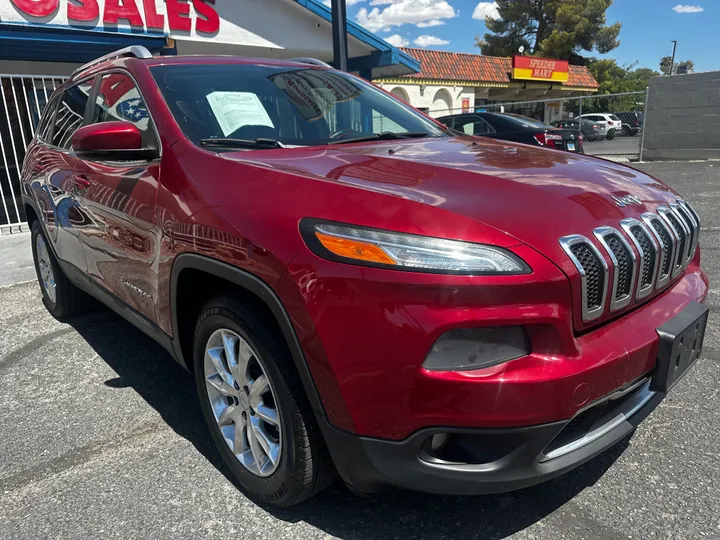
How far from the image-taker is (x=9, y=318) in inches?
183

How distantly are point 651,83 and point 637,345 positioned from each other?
15989 mm

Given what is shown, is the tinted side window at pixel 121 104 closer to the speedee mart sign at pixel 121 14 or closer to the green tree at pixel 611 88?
the speedee mart sign at pixel 121 14

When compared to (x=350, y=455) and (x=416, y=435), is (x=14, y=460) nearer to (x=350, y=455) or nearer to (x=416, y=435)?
(x=350, y=455)

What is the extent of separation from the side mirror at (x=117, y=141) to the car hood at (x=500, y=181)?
0.51 m

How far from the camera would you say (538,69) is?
31.0 m

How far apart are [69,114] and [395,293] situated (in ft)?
10.8

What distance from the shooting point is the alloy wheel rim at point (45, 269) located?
441cm

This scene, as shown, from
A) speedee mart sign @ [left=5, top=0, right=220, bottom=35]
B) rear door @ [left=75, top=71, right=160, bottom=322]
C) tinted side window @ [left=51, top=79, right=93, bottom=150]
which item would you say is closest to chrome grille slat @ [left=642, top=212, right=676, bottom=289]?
rear door @ [left=75, top=71, right=160, bottom=322]

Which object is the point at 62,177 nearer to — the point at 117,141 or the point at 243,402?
the point at 117,141

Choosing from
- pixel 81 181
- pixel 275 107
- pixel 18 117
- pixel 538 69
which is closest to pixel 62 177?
pixel 81 181

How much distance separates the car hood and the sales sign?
2985cm

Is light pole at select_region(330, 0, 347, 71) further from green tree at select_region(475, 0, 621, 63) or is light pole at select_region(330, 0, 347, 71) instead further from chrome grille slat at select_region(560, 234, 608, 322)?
green tree at select_region(475, 0, 621, 63)

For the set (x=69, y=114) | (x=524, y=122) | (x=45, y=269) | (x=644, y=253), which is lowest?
(x=45, y=269)

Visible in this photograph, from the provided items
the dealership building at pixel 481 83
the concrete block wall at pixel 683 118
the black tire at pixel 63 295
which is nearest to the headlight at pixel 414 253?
the black tire at pixel 63 295
